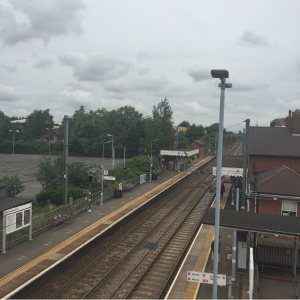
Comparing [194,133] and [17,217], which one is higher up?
[194,133]

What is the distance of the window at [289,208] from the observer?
58.0 ft

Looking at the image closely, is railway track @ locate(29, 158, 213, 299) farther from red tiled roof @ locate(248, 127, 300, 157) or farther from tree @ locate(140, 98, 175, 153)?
tree @ locate(140, 98, 175, 153)

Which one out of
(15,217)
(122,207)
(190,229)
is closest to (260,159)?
(190,229)

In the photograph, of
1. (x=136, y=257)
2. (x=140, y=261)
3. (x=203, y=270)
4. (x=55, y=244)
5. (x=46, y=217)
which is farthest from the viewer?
(x=46, y=217)

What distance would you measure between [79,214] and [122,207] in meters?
3.84

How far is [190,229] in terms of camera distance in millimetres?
22344

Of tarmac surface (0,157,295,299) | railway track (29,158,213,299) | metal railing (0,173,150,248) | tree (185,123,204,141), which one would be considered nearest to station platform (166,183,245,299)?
tarmac surface (0,157,295,299)

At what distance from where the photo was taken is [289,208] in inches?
699

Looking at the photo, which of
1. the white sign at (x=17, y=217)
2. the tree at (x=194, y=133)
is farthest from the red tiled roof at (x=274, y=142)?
the tree at (x=194, y=133)

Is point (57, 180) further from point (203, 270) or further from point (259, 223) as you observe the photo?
point (259, 223)

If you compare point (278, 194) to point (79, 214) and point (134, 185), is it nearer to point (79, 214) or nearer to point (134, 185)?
point (79, 214)

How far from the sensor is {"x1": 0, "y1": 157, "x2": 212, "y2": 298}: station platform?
12830mm

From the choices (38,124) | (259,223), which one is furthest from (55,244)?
(38,124)

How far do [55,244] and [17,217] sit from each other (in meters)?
2.53
